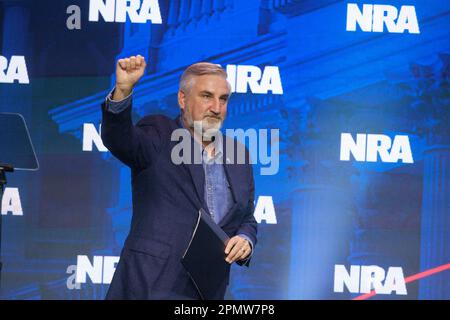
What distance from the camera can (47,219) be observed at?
468cm

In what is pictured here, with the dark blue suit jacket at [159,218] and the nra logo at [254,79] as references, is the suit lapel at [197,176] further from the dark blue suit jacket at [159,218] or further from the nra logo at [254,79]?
the nra logo at [254,79]

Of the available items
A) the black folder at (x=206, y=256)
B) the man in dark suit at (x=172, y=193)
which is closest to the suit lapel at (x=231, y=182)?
the man in dark suit at (x=172, y=193)

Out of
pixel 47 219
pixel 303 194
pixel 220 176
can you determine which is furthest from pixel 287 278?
pixel 220 176

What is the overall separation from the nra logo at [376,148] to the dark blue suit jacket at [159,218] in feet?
6.94

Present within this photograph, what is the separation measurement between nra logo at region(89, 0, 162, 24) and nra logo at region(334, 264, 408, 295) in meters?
1.91

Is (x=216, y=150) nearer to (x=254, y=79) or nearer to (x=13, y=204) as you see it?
(x=254, y=79)

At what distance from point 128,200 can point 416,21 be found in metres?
2.05

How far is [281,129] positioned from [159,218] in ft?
7.13

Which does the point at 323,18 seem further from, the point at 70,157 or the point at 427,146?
the point at 70,157

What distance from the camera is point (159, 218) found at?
2592mm

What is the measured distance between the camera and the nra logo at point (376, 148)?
468cm
